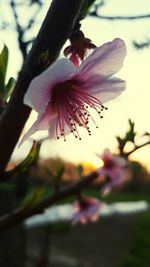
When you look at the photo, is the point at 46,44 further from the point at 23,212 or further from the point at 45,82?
the point at 23,212

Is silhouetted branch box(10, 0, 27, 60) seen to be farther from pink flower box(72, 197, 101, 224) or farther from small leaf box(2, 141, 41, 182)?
pink flower box(72, 197, 101, 224)

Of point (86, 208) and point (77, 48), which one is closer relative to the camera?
point (77, 48)

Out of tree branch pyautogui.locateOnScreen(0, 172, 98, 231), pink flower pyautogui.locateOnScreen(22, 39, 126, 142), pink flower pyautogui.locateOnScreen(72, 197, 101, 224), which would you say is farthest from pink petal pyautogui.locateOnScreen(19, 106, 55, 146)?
pink flower pyautogui.locateOnScreen(72, 197, 101, 224)

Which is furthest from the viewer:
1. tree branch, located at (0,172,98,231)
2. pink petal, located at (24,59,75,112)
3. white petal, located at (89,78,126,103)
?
tree branch, located at (0,172,98,231)

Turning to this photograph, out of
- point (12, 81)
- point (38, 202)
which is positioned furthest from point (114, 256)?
point (12, 81)

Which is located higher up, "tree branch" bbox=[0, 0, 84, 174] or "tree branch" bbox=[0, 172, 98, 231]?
"tree branch" bbox=[0, 0, 84, 174]

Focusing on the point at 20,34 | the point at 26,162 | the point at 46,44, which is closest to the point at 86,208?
the point at 20,34
